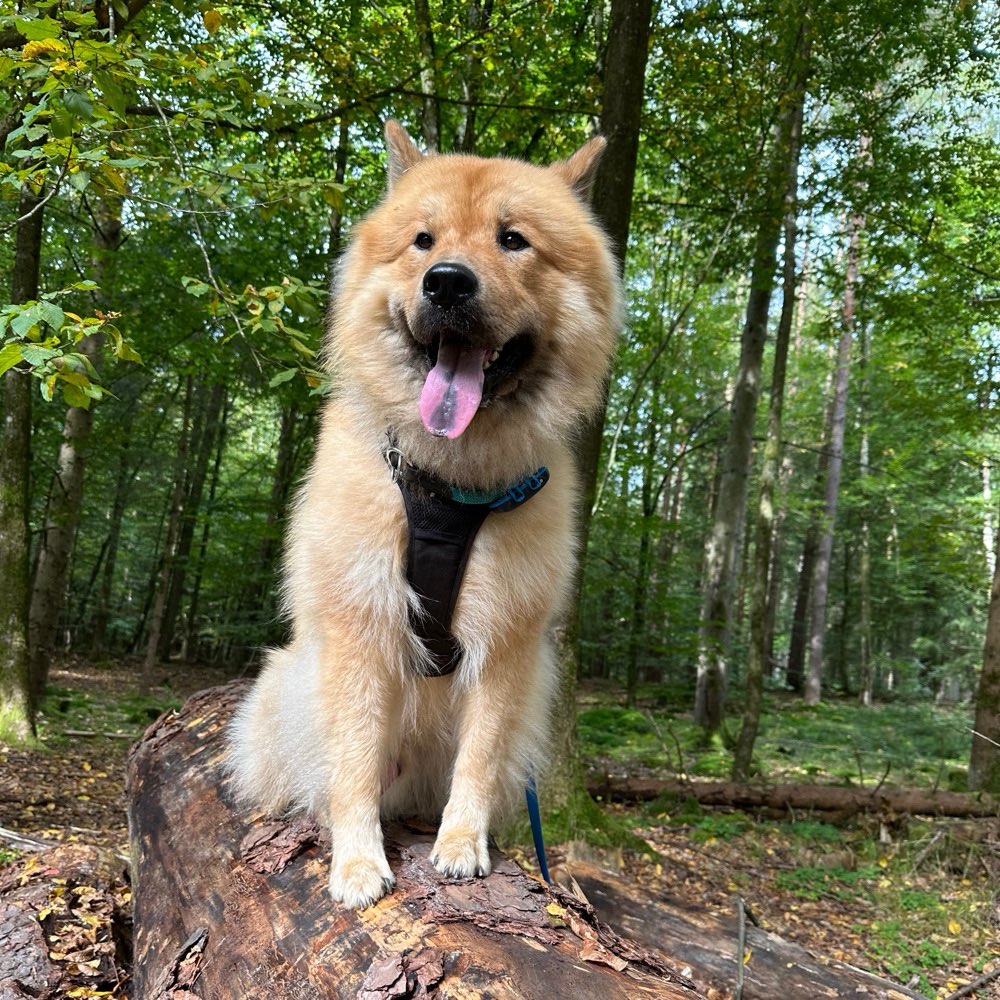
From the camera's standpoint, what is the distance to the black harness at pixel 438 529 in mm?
2301

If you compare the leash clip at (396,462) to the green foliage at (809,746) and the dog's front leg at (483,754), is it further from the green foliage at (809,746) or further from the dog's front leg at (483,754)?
the green foliage at (809,746)

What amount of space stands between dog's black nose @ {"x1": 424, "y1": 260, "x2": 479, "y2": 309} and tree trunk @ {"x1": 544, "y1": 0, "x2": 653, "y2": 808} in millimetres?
2814

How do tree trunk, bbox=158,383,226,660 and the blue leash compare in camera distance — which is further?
tree trunk, bbox=158,383,226,660

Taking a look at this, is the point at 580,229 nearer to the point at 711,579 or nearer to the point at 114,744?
the point at 114,744

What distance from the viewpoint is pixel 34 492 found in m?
14.4

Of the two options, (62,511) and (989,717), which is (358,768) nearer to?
(989,717)

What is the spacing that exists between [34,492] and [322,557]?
15.1m

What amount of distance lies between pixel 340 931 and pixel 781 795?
23.0ft

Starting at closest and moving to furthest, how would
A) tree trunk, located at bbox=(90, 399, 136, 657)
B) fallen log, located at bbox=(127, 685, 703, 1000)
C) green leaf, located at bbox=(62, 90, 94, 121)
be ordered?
1. fallen log, located at bbox=(127, 685, 703, 1000)
2. green leaf, located at bbox=(62, 90, 94, 121)
3. tree trunk, located at bbox=(90, 399, 136, 657)

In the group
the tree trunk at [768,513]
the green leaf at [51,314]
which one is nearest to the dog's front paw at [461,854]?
the green leaf at [51,314]

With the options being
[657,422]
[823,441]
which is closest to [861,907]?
[657,422]

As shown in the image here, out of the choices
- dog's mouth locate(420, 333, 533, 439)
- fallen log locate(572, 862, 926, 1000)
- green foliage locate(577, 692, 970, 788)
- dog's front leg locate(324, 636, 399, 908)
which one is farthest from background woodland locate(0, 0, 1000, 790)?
fallen log locate(572, 862, 926, 1000)

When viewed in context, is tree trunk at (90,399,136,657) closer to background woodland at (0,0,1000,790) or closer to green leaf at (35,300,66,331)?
background woodland at (0,0,1000,790)

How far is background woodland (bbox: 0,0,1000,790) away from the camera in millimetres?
3488
